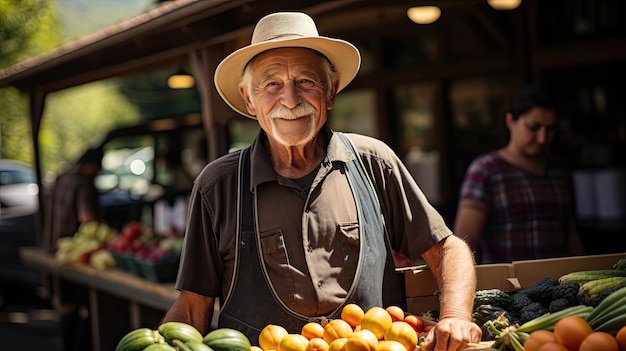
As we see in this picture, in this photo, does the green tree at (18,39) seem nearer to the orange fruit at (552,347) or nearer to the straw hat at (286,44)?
the straw hat at (286,44)

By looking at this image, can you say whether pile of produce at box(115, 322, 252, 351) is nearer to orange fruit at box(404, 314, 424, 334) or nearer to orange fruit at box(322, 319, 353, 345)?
orange fruit at box(322, 319, 353, 345)

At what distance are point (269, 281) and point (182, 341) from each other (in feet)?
2.23

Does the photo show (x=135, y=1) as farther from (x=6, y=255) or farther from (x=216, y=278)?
(x=216, y=278)

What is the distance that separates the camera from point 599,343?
195cm

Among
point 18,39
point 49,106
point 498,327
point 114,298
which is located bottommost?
point 114,298

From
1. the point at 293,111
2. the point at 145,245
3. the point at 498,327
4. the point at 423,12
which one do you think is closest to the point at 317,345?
the point at 498,327

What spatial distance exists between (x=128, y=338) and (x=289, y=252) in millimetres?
795

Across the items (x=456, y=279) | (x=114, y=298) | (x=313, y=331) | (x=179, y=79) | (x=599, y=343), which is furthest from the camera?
(x=179, y=79)

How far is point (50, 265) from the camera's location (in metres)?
8.41

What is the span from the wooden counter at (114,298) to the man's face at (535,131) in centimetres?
296

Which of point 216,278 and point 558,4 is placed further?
point 558,4

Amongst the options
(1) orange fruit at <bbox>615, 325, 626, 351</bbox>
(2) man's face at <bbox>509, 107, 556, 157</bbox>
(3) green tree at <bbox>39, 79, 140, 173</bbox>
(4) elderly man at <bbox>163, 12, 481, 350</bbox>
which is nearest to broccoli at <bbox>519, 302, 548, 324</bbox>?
(4) elderly man at <bbox>163, 12, 481, 350</bbox>

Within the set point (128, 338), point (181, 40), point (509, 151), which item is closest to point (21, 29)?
point (181, 40)

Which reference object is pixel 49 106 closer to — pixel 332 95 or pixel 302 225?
pixel 332 95
